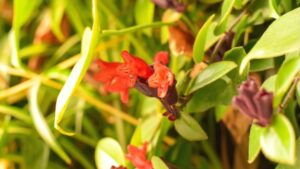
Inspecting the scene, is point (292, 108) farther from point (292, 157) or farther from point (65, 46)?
point (65, 46)

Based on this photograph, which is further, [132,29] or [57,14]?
[57,14]

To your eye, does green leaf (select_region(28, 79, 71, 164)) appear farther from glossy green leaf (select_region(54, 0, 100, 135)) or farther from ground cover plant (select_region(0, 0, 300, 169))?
glossy green leaf (select_region(54, 0, 100, 135))

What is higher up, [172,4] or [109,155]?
[172,4]

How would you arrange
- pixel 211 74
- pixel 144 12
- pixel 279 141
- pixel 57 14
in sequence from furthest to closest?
pixel 57 14
pixel 144 12
pixel 211 74
pixel 279 141

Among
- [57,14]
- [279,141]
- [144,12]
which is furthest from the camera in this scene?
A: [57,14]

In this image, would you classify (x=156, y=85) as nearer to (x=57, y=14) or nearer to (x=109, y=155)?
(x=109, y=155)

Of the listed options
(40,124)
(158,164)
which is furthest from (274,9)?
(40,124)

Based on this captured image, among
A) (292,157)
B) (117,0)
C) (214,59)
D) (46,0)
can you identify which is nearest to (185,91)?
(214,59)
